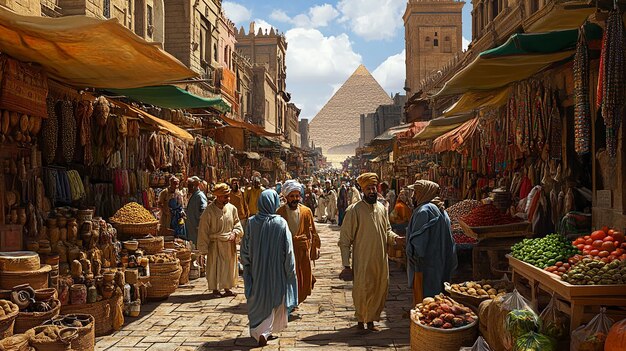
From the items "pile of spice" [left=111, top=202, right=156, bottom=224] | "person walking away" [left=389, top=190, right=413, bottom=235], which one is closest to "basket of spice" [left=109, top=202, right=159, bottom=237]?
"pile of spice" [left=111, top=202, right=156, bottom=224]

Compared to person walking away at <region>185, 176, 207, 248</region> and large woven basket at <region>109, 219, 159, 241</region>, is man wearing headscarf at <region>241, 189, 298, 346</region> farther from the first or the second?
person walking away at <region>185, 176, 207, 248</region>

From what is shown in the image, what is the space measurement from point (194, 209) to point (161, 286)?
2.00 m

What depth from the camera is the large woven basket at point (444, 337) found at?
4.14 meters

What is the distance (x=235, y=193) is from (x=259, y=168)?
42.2ft

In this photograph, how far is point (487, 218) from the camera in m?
6.38

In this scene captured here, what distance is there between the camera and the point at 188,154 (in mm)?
11938

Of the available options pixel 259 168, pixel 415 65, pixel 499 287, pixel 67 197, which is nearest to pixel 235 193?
pixel 67 197

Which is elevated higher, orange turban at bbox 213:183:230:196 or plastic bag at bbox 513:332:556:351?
orange turban at bbox 213:183:230:196

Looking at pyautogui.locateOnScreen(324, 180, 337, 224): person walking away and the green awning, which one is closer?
the green awning

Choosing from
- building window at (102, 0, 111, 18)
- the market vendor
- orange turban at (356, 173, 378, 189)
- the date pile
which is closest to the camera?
the date pile

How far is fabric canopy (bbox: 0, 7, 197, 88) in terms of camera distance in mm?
4301

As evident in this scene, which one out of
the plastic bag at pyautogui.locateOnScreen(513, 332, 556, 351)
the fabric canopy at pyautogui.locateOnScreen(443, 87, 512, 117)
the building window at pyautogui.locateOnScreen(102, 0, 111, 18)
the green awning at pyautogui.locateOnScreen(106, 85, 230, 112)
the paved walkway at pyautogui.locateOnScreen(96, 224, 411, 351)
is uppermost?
the building window at pyautogui.locateOnScreen(102, 0, 111, 18)

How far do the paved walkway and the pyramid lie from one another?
15295cm

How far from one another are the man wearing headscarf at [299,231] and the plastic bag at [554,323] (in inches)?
118
